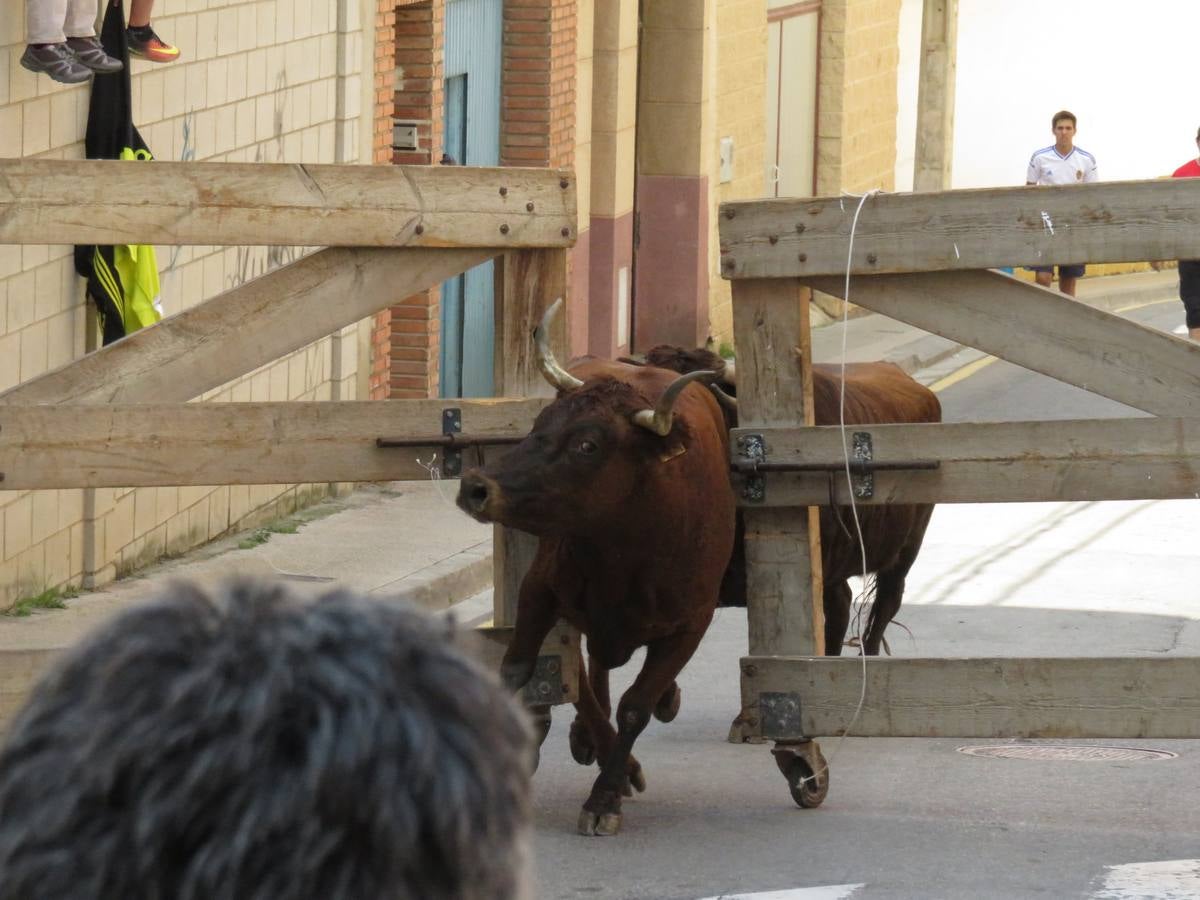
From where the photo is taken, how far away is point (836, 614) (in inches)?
333

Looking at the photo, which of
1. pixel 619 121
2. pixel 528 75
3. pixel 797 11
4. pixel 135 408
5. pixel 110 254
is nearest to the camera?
pixel 135 408

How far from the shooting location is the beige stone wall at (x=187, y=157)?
9.01 m

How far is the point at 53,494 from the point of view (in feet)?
31.1

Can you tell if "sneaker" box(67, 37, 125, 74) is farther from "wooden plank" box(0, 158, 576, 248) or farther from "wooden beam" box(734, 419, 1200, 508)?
"wooden beam" box(734, 419, 1200, 508)

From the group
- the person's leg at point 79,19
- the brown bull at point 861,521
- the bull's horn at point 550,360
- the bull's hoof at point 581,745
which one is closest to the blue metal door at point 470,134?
the person's leg at point 79,19

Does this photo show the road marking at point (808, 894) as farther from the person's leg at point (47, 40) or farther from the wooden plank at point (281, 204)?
the person's leg at point (47, 40)

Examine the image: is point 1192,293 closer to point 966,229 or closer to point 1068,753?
point 1068,753

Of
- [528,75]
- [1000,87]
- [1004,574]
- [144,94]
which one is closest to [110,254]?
[144,94]

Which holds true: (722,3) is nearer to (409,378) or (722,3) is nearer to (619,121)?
(619,121)

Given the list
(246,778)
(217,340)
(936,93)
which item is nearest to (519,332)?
(217,340)

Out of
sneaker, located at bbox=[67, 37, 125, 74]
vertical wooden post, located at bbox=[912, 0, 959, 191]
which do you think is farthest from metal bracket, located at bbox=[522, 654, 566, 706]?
vertical wooden post, located at bbox=[912, 0, 959, 191]

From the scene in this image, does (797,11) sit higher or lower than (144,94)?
higher

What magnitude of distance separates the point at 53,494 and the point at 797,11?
1470 centimetres

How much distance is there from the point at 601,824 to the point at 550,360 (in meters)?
1.48
